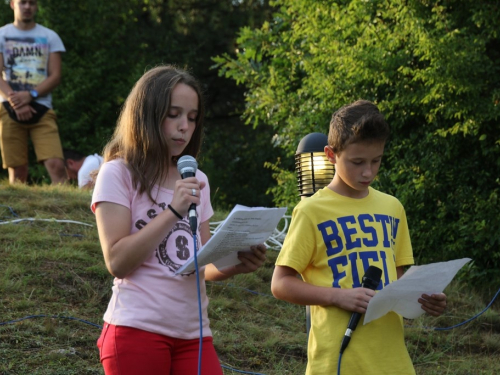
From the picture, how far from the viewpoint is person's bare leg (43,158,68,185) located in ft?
27.9

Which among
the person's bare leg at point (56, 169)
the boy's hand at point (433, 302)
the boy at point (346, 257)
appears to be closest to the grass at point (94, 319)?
the person's bare leg at point (56, 169)

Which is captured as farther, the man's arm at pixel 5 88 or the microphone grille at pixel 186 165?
the man's arm at pixel 5 88

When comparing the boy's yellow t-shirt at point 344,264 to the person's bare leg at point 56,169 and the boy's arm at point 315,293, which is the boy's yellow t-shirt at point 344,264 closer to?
the boy's arm at point 315,293

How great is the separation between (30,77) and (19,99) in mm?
370

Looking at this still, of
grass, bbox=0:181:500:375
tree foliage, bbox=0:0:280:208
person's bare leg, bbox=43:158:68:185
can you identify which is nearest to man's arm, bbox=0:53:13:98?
person's bare leg, bbox=43:158:68:185

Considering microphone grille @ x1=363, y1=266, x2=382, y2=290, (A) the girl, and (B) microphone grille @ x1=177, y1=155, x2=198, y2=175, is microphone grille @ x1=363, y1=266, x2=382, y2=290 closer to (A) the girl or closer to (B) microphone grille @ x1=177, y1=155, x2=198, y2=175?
(A) the girl

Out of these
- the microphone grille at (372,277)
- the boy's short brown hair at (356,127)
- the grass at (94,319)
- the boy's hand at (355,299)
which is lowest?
the grass at (94,319)

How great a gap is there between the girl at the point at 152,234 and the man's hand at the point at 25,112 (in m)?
5.46

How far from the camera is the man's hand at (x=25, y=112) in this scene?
807 cm

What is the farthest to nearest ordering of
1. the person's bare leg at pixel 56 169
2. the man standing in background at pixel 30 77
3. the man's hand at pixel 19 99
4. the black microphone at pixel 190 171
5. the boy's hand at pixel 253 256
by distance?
the person's bare leg at pixel 56 169, the man standing in background at pixel 30 77, the man's hand at pixel 19 99, the boy's hand at pixel 253 256, the black microphone at pixel 190 171

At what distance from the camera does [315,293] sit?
290 centimetres

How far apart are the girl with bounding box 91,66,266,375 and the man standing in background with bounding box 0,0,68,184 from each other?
553 cm

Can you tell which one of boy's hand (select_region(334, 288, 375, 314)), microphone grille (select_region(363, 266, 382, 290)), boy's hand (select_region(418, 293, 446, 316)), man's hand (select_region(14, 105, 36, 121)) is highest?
man's hand (select_region(14, 105, 36, 121))

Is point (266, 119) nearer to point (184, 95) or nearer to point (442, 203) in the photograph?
point (442, 203)
